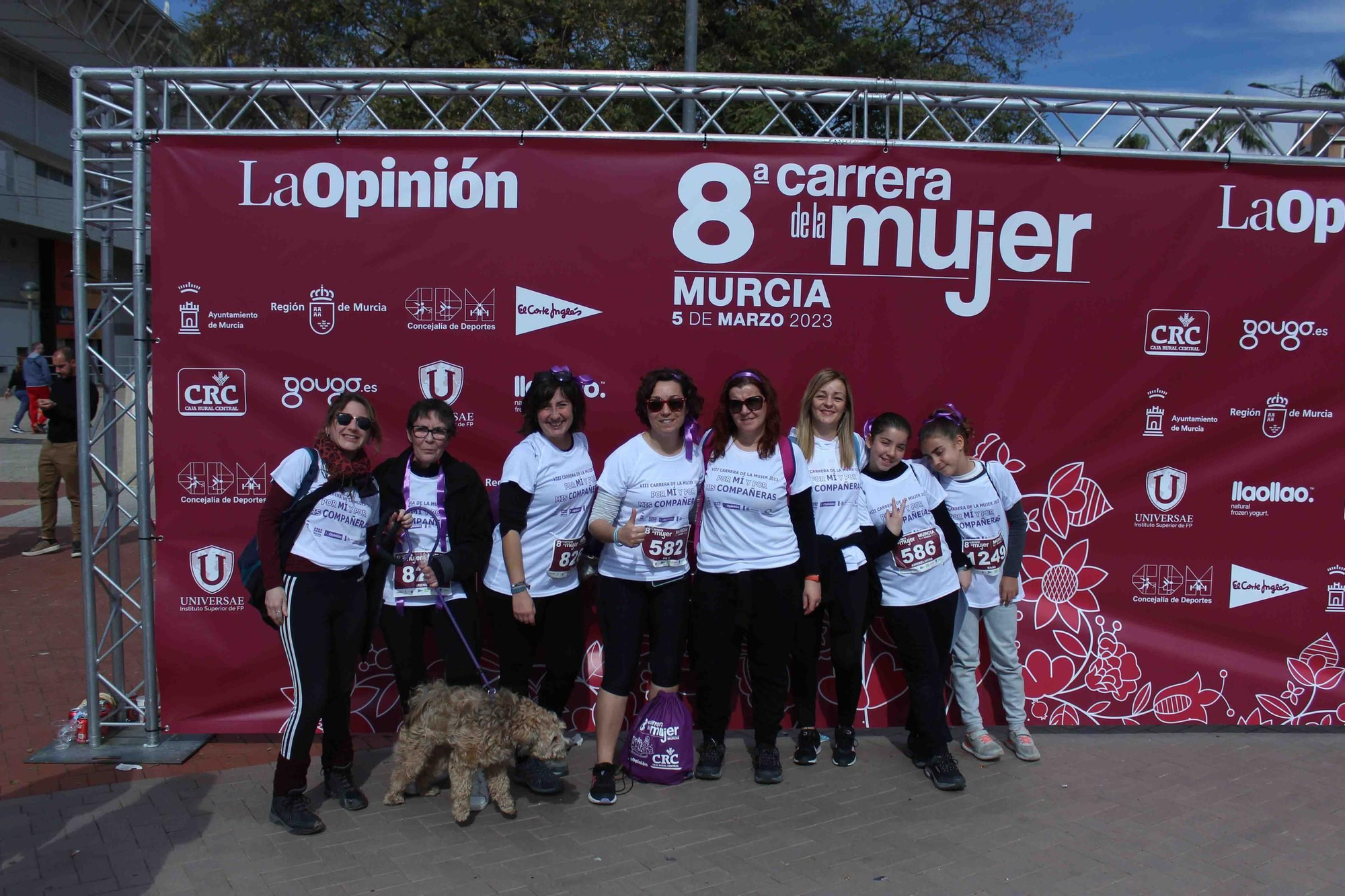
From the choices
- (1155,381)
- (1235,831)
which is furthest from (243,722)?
(1155,381)

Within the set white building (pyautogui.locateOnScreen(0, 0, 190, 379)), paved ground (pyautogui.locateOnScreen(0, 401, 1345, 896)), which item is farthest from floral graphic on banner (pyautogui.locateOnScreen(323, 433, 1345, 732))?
white building (pyautogui.locateOnScreen(0, 0, 190, 379))

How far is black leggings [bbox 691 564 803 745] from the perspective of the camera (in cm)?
432

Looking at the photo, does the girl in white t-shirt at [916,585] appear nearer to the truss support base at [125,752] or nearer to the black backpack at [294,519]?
the black backpack at [294,519]

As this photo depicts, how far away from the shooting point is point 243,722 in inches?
195

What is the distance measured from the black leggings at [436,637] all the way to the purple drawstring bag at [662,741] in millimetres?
816

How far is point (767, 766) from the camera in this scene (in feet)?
14.8

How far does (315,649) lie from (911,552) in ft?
9.10

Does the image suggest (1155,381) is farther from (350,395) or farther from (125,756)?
(125,756)

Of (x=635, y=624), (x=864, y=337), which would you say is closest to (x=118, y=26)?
(x=864, y=337)

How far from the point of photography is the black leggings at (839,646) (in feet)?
14.9

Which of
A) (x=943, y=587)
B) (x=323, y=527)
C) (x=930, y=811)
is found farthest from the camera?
(x=943, y=587)

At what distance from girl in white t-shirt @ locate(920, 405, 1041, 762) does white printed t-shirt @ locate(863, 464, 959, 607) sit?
0.65 ft

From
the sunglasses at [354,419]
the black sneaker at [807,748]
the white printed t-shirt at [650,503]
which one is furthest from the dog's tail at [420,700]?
the black sneaker at [807,748]

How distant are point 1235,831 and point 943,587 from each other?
1.59m
